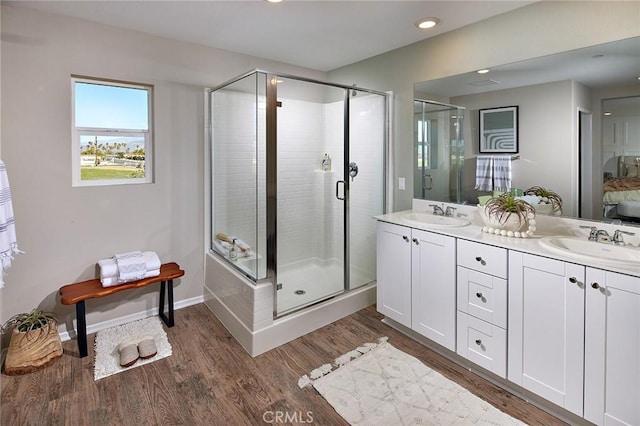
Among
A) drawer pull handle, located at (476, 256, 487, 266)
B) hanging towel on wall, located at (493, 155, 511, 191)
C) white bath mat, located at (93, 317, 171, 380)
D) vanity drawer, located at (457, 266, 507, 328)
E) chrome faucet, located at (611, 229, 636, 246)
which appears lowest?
white bath mat, located at (93, 317, 171, 380)

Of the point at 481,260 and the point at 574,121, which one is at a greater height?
the point at 574,121

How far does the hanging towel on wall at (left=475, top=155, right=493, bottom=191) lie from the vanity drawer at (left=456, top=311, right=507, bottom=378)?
3.37ft

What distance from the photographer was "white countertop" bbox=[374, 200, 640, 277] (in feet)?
5.64

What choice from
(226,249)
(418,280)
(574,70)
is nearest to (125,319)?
(226,249)

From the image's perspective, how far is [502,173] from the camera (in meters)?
2.62

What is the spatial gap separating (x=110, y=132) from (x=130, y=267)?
3.75 ft

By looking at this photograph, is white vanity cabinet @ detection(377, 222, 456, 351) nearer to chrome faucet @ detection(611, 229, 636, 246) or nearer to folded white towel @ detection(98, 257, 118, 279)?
chrome faucet @ detection(611, 229, 636, 246)

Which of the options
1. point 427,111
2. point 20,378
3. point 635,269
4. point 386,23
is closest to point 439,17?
point 386,23

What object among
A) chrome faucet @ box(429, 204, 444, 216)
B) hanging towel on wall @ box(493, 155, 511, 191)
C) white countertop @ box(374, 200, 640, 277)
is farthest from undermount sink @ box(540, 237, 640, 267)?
chrome faucet @ box(429, 204, 444, 216)

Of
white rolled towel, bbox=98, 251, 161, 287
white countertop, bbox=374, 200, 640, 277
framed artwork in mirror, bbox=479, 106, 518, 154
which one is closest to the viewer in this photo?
white countertop, bbox=374, 200, 640, 277

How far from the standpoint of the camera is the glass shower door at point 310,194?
Result: 3113 millimetres

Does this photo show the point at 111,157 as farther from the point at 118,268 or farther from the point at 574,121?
the point at 574,121

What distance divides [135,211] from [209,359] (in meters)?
1.41

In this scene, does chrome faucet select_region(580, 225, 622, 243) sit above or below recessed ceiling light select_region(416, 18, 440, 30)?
below
